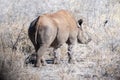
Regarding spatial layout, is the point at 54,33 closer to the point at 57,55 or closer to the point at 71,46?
the point at 57,55

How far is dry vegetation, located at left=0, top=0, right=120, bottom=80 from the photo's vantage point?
11.9 metres

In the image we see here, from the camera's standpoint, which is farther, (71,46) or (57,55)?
(71,46)

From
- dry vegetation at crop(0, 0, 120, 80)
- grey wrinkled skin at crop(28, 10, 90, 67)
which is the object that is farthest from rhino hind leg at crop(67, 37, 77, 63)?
dry vegetation at crop(0, 0, 120, 80)

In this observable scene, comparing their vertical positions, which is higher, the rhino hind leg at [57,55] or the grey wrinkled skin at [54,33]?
the grey wrinkled skin at [54,33]

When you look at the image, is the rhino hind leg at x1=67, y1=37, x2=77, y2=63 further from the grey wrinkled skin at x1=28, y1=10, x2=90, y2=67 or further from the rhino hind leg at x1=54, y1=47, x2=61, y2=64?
the rhino hind leg at x1=54, y1=47, x2=61, y2=64

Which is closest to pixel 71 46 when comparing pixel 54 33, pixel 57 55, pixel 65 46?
pixel 57 55

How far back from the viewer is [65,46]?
15.1 m

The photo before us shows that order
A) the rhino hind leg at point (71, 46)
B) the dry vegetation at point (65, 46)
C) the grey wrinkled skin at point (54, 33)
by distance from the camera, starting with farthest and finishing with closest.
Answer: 1. the rhino hind leg at point (71, 46)
2. the grey wrinkled skin at point (54, 33)
3. the dry vegetation at point (65, 46)

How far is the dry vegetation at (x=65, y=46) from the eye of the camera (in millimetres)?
11914

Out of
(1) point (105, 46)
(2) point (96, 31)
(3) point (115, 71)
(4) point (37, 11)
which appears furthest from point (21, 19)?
(3) point (115, 71)

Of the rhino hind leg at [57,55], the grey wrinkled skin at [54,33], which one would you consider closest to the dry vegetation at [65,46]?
the rhino hind leg at [57,55]

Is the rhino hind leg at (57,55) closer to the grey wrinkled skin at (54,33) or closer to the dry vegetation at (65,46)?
the grey wrinkled skin at (54,33)

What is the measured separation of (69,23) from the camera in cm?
1441

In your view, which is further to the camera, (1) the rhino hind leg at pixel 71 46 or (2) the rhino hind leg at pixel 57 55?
(1) the rhino hind leg at pixel 71 46
